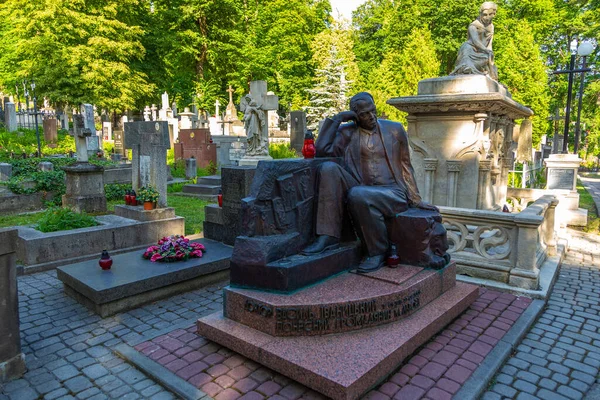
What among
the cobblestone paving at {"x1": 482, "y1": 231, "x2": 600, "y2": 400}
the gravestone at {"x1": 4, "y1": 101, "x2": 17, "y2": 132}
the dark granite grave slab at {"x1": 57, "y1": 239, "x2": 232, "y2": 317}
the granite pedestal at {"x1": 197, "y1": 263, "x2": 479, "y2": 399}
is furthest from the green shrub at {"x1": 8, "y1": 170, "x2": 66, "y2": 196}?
the gravestone at {"x1": 4, "y1": 101, "x2": 17, "y2": 132}

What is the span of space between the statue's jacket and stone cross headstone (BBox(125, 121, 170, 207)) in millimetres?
5177

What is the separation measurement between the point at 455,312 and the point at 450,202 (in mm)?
3855

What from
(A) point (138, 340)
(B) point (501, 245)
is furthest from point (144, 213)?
(B) point (501, 245)

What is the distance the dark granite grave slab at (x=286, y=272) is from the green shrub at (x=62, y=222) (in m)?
4.71

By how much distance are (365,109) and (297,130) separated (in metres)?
19.4

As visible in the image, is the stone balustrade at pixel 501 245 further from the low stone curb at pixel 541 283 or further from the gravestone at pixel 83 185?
the gravestone at pixel 83 185

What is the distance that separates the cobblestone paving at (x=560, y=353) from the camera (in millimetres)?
3700

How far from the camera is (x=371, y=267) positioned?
15.2 ft

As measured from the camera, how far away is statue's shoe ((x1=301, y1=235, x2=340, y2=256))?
4457 millimetres

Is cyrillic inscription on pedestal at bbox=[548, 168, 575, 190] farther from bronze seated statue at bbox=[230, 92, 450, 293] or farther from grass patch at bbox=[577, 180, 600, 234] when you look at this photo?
bronze seated statue at bbox=[230, 92, 450, 293]

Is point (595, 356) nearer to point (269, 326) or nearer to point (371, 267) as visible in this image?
point (371, 267)

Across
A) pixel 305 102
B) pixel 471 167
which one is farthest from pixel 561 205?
pixel 305 102

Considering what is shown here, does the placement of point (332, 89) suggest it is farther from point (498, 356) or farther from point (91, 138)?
point (498, 356)

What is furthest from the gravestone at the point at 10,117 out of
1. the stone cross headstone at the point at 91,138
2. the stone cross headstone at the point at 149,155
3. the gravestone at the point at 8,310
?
the gravestone at the point at 8,310
